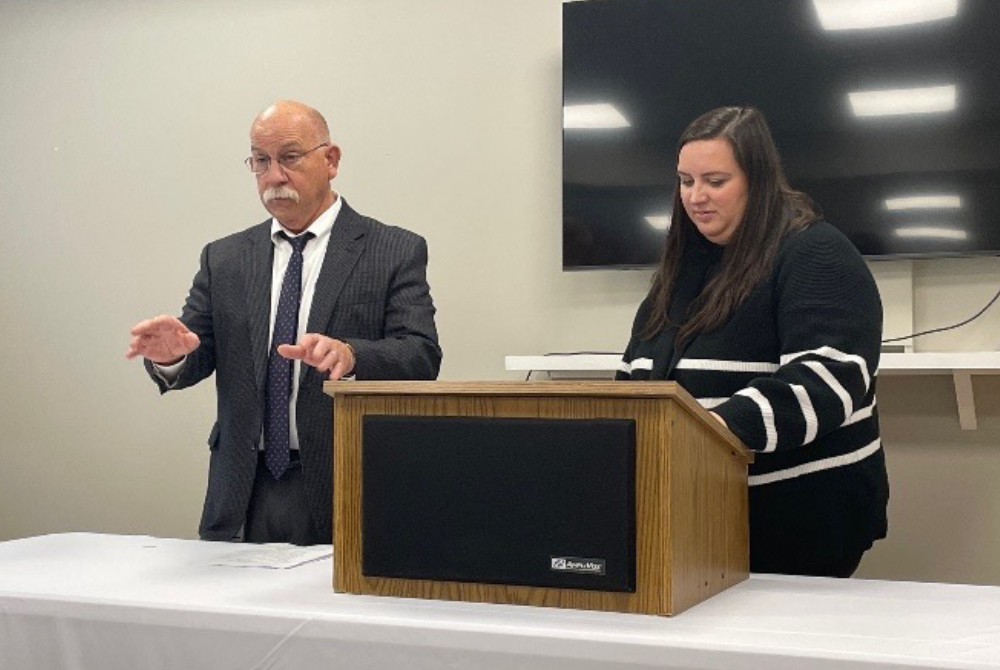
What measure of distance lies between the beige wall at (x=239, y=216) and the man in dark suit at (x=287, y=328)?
1233 mm

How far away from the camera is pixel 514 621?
1375 millimetres

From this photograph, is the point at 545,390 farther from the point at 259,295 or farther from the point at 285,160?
the point at 285,160

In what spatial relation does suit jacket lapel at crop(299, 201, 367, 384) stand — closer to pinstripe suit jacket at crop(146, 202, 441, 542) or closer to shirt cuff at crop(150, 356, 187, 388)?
pinstripe suit jacket at crop(146, 202, 441, 542)

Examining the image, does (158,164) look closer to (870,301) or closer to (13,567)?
(13,567)

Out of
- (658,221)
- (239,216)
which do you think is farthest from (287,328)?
(239,216)

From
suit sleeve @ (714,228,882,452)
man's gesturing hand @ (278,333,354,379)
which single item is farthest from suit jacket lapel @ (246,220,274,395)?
suit sleeve @ (714,228,882,452)

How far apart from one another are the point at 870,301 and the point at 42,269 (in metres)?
3.48

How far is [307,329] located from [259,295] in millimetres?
119

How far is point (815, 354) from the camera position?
175 cm

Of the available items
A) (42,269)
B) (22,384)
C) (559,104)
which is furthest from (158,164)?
(559,104)

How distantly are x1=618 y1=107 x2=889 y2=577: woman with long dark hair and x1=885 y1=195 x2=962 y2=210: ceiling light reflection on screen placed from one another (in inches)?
56.5

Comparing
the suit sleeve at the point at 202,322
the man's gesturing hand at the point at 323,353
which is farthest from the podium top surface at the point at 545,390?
the suit sleeve at the point at 202,322

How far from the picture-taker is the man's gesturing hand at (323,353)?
1850 millimetres

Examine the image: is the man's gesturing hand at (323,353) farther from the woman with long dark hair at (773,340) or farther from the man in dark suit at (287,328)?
the woman with long dark hair at (773,340)
